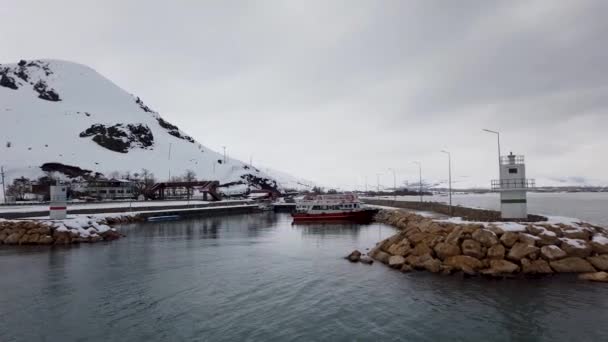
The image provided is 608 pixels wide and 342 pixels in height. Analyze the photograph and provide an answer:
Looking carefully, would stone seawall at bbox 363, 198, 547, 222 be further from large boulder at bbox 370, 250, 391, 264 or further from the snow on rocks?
the snow on rocks

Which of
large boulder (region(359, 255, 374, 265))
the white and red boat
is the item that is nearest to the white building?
the white and red boat

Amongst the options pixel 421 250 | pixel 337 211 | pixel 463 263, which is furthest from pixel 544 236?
pixel 337 211

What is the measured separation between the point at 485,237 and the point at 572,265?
5185 millimetres

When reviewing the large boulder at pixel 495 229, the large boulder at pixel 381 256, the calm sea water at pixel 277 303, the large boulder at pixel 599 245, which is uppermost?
the large boulder at pixel 495 229

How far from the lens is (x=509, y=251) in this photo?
83.0 feet

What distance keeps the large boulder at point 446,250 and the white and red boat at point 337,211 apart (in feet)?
145

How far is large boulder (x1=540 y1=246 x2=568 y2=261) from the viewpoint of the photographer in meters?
24.6

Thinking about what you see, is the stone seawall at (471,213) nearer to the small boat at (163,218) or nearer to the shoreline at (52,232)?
the shoreline at (52,232)

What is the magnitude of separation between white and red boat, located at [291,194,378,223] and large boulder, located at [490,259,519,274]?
46.9 metres

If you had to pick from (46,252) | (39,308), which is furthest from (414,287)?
(46,252)

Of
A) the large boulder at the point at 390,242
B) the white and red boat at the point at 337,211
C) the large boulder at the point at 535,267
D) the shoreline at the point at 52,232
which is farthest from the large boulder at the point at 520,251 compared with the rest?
the white and red boat at the point at 337,211

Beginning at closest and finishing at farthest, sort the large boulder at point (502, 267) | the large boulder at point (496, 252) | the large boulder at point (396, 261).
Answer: the large boulder at point (502, 267) < the large boulder at point (496, 252) < the large boulder at point (396, 261)

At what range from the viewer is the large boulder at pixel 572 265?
24078mm

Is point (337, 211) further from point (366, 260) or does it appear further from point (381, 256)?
point (366, 260)
